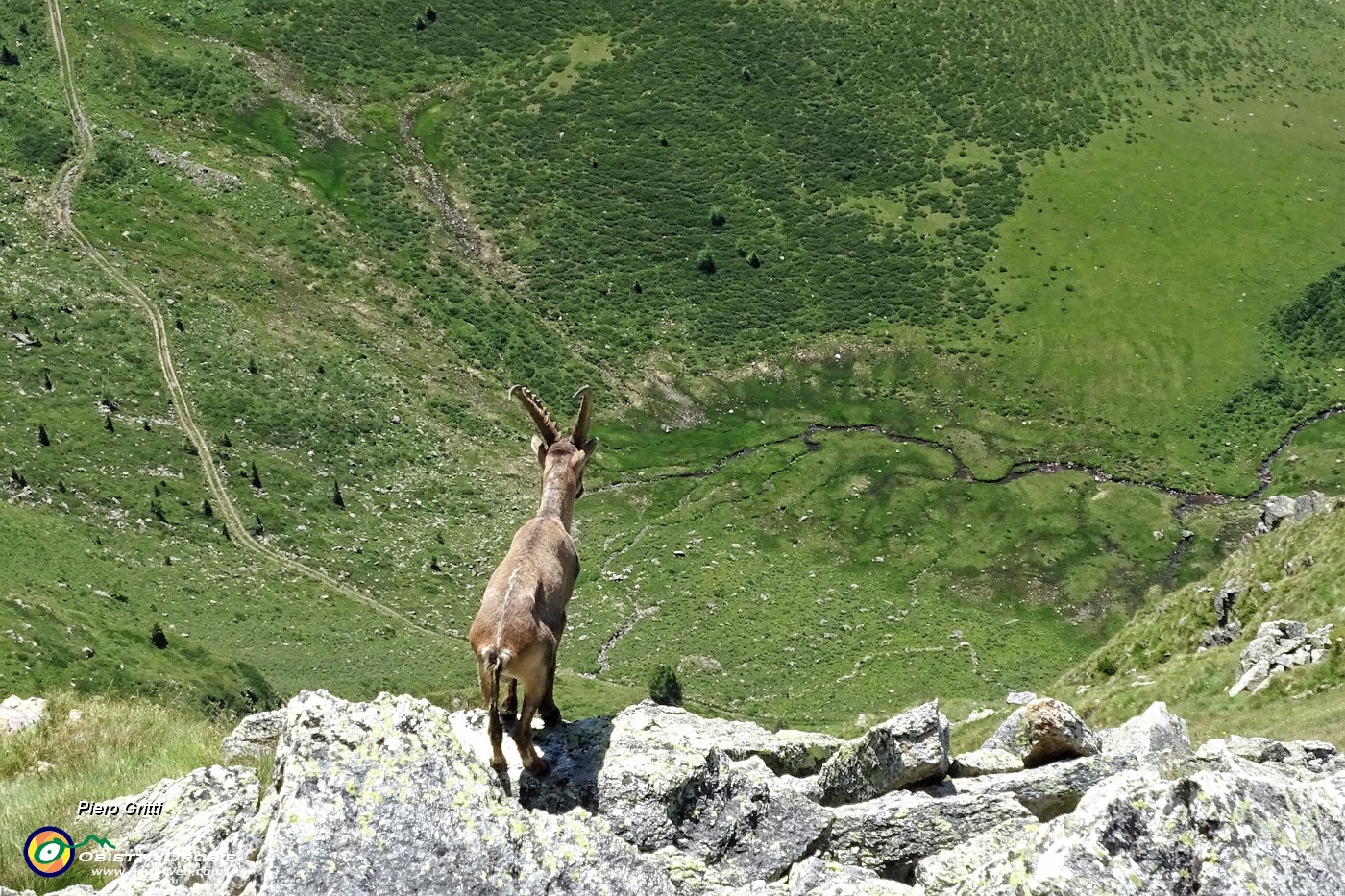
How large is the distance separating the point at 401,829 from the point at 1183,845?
7.53 metres

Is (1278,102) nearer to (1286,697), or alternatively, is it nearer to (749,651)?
(749,651)

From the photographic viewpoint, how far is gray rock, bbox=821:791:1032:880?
559 inches

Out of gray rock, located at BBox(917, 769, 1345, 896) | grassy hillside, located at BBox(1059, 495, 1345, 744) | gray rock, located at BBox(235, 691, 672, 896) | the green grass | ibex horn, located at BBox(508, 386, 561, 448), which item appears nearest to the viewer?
gray rock, located at BBox(917, 769, 1345, 896)

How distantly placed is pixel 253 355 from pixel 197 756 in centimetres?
6429

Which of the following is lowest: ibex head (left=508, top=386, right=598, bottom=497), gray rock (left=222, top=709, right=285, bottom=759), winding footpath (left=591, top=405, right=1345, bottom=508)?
gray rock (left=222, top=709, right=285, bottom=759)

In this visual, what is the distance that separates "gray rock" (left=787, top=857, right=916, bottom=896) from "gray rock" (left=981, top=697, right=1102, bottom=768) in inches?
196

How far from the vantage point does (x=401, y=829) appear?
37.5 feet

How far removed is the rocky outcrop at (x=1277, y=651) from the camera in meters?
27.0

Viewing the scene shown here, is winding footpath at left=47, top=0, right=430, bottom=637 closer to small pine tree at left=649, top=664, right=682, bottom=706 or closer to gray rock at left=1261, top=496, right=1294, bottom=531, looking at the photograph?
small pine tree at left=649, top=664, right=682, bottom=706

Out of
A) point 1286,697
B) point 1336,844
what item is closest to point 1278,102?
point 1286,697

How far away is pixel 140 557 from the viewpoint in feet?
192

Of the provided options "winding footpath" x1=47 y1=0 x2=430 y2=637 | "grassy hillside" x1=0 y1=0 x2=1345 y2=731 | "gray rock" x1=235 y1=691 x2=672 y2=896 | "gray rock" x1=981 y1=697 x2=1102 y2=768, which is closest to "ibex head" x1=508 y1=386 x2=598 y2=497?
"gray rock" x1=235 y1=691 x2=672 y2=896

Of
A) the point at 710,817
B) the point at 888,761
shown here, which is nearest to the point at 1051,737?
the point at 888,761

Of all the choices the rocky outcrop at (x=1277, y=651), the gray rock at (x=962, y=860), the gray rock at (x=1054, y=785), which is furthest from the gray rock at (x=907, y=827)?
the rocky outcrop at (x=1277, y=651)
